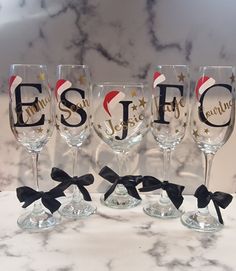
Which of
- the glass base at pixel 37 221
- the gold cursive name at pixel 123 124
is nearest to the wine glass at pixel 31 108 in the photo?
the glass base at pixel 37 221

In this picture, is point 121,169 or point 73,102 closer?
point 73,102

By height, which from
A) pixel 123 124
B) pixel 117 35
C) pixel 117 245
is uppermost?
pixel 117 35

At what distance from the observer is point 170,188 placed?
64 cm

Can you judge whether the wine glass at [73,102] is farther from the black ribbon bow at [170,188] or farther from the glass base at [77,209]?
the black ribbon bow at [170,188]

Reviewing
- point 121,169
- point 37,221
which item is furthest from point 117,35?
point 37,221

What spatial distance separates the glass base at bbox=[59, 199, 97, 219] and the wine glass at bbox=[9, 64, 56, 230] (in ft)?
0.13

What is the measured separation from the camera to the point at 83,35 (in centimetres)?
67

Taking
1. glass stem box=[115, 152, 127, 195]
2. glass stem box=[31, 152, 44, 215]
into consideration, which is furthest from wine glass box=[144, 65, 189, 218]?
glass stem box=[31, 152, 44, 215]

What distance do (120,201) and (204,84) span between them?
0.28 meters

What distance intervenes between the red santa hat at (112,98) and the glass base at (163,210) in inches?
8.1

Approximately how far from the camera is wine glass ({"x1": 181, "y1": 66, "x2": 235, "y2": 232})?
561 millimetres

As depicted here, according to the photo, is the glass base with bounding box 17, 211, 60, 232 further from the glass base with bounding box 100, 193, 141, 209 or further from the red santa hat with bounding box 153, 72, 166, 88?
the red santa hat with bounding box 153, 72, 166, 88

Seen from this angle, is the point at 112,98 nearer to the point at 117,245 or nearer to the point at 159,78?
the point at 159,78

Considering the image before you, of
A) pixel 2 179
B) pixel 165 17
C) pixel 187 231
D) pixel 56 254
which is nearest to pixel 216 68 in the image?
pixel 165 17
